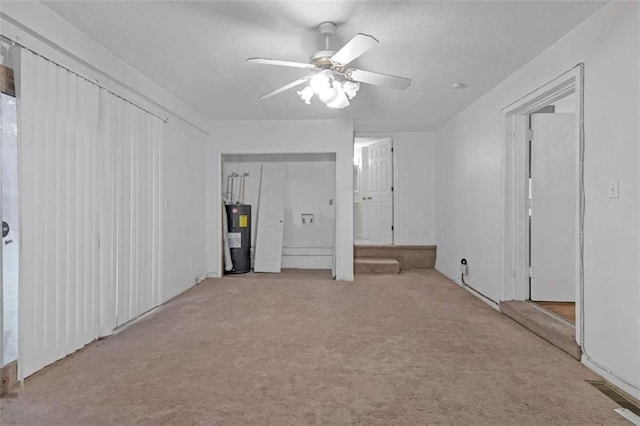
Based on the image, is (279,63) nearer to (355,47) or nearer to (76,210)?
(355,47)

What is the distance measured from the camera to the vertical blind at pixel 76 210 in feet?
7.04

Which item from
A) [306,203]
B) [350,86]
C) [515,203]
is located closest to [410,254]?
[306,203]

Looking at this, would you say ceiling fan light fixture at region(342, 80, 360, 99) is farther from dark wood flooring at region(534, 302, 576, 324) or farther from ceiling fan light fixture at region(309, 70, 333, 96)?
dark wood flooring at region(534, 302, 576, 324)

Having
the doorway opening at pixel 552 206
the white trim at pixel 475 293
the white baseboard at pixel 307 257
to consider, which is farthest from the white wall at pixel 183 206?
the doorway opening at pixel 552 206

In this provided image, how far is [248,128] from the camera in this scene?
5.21 m

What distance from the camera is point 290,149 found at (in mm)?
5148

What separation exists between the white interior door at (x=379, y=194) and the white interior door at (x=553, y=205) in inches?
116

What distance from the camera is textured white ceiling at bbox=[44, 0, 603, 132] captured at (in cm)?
221

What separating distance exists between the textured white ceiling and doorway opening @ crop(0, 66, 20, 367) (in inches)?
29.4

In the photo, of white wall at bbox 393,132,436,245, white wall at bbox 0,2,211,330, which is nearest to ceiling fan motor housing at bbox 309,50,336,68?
white wall at bbox 0,2,211,330

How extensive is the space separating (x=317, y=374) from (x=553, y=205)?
2.82m

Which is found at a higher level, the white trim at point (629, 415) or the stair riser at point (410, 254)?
the stair riser at point (410, 254)

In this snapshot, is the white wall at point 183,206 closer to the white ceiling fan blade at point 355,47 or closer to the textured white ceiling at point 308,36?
the textured white ceiling at point 308,36

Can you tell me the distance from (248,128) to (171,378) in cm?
381
